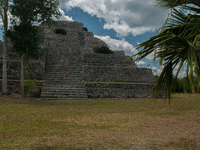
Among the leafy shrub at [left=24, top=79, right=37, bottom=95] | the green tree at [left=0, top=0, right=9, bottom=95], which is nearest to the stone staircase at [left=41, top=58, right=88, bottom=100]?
the leafy shrub at [left=24, top=79, right=37, bottom=95]

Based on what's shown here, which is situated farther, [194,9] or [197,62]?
[194,9]

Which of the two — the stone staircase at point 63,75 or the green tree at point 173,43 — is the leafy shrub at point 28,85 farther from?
the green tree at point 173,43

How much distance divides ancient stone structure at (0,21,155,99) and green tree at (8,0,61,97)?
58.7 inches

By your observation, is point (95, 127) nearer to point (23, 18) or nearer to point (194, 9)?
point (194, 9)

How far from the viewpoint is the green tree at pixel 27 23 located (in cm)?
1133

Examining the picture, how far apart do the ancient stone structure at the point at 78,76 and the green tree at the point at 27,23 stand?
4.89ft

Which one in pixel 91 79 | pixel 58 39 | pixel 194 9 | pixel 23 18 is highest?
pixel 58 39

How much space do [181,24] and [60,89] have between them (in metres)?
11.0

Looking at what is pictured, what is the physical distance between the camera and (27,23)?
12.2m

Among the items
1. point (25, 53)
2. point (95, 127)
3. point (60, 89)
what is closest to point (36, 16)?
point (25, 53)

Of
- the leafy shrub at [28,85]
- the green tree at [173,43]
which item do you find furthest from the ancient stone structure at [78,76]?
the green tree at [173,43]

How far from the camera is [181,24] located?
373cm

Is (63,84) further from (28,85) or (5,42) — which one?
(5,42)

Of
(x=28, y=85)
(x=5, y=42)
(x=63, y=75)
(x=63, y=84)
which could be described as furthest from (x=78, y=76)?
(x=5, y=42)
